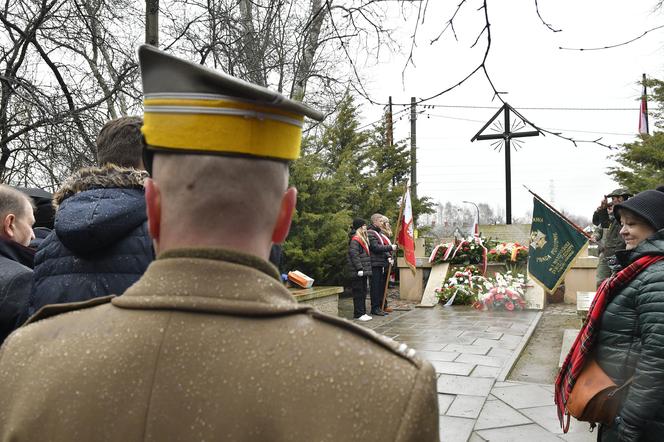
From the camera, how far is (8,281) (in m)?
2.39

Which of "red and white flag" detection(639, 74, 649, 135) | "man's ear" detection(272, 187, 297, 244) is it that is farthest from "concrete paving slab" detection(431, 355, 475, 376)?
"red and white flag" detection(639, 74, 649, 135)

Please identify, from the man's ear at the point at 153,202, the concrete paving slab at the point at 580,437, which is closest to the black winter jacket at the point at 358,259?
the concrete paving slab at the point at 580,437

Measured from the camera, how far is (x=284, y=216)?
100 centimetres

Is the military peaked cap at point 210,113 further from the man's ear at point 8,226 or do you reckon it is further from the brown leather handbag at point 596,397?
the brown leather handbag at point 596,397

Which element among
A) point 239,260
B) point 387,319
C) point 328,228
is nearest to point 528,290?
point 387,319

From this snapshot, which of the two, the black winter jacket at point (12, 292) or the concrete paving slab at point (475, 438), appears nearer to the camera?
the black winter jacket at point (12, 292)

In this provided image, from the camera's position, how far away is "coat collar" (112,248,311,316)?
0.91 meters

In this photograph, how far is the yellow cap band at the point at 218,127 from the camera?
939 millimetres

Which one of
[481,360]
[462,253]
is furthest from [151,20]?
[462,253]

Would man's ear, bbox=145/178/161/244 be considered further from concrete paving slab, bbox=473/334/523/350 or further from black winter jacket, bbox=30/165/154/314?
concrete paving slab, bbox=473/334/523/350

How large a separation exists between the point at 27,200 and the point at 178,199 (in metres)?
2.20

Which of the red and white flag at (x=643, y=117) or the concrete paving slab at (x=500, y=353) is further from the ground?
the red and white flag at (x=643, y=117)

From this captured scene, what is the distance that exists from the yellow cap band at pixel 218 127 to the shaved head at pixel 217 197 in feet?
0.07

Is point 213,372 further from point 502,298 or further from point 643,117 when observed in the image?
point 643,117
